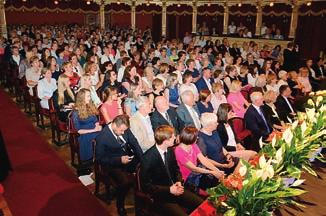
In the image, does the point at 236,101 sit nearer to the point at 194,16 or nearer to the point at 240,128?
the point at 240,128

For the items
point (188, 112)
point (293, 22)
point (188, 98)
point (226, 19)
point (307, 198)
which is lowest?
point (307, 198)

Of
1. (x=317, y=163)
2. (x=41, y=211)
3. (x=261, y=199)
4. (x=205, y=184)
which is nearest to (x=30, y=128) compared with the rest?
(x=41, y=211)

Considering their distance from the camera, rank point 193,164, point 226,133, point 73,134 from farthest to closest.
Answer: point 73,134 → point 226,133 → point 193,164

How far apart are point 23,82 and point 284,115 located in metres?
5.63

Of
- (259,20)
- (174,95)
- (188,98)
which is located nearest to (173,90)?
(174,95)

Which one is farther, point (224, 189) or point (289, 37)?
point (289, 37)

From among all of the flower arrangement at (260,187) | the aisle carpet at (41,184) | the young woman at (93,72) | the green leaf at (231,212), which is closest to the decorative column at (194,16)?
the young woman at (93,72)

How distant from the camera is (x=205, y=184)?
13.0 feet

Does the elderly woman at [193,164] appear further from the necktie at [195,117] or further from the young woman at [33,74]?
the young woman at [33,74]

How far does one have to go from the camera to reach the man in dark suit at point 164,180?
3389 millimetres

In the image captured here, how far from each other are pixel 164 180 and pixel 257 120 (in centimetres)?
240

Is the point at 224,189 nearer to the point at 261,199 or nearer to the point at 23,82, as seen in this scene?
the point at 261,199

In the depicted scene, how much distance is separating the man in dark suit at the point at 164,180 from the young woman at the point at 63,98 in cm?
279

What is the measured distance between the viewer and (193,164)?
148 inches
